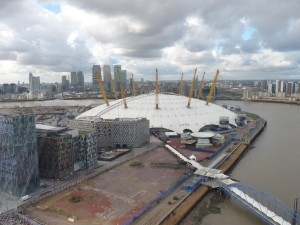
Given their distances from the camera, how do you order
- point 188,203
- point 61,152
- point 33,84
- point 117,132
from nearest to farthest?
point 188,203, point 61,152, point 117,132, point 33,84

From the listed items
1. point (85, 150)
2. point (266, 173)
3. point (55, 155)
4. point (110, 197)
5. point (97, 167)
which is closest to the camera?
point (110, 197)

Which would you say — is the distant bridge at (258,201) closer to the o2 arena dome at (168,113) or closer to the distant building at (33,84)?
the o2 arena dome at (168,113)

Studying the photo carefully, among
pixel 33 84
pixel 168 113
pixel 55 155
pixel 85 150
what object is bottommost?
pixel 85 150

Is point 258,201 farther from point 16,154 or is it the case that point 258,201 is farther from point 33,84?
point 33,84

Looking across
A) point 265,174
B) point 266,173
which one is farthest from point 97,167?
point 266,173

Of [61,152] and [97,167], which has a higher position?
[61,152]

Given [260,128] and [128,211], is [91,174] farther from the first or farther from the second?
[260,128]

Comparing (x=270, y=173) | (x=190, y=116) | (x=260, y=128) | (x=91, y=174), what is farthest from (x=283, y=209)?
(x=260, y=128)

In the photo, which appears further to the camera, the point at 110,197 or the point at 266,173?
the point at 266,173

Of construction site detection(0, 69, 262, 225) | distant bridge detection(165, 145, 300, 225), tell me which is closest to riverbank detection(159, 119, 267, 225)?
construction site detection(0, 69, 262, 225)
